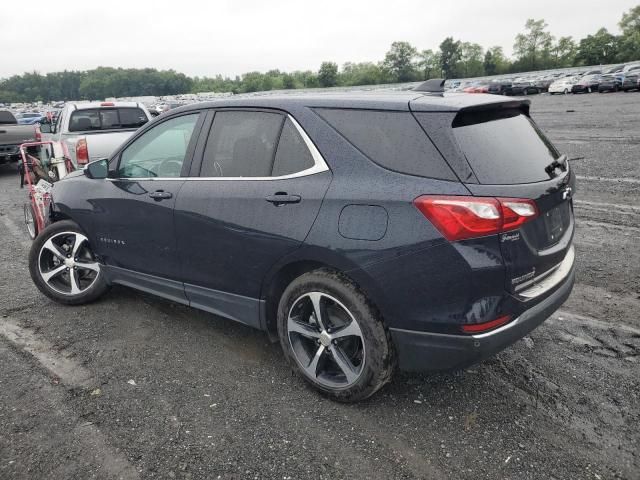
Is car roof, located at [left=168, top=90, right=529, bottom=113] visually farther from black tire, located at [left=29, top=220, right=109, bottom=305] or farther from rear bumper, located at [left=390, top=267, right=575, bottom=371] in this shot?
black tire, located at [left=29, top=220, right=109, bottom=305]

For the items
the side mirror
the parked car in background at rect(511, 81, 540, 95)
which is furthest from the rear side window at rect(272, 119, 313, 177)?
the parked car in background at rect(511, 81, 540, 95)

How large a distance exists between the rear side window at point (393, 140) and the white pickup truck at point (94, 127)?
23.0ft

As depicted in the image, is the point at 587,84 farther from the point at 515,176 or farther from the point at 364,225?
the point at 364,225

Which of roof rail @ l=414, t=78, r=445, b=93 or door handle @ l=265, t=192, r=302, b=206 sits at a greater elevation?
roof rail @ l=414, t=78, r=445, b=93

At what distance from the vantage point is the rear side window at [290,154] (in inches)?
115

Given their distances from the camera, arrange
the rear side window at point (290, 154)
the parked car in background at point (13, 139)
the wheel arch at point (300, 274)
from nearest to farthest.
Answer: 1. the wheel arch at point (300, 274)
2. the rear side window at point (290, 154)
3. the parked car in background at point (13, 139)

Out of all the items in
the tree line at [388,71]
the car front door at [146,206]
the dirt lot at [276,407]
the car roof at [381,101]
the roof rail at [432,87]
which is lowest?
the dirt lot at [276,407]

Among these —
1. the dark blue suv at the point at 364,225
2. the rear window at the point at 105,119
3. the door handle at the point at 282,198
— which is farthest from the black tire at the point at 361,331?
the rear window at the point at 105,119

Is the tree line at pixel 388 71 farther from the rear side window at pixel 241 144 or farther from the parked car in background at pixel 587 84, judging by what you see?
the rear side window at pixel 241 144

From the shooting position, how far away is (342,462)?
2512 millimetres

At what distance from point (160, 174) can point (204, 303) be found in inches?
41.3

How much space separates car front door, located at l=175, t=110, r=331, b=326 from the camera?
2.89 metres

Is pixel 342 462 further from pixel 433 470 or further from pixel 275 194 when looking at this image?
pixel 275 194

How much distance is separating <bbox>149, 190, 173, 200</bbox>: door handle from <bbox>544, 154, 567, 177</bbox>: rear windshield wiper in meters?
2.49
